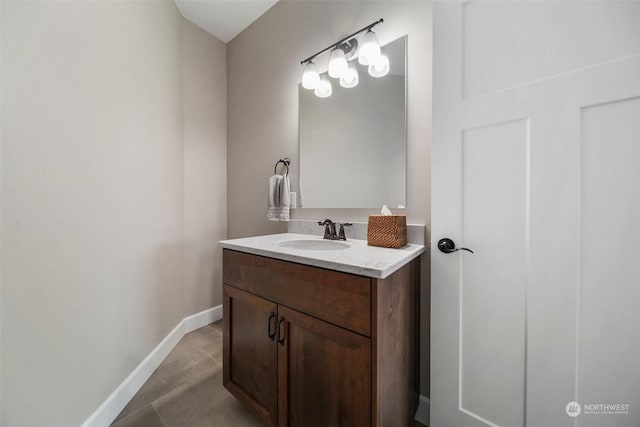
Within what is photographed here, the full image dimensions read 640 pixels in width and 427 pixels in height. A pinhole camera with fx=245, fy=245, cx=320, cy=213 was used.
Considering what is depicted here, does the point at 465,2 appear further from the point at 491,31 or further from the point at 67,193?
the point at 67,193

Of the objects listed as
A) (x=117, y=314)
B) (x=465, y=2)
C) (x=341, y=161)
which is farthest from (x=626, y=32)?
(x=117, y=314)

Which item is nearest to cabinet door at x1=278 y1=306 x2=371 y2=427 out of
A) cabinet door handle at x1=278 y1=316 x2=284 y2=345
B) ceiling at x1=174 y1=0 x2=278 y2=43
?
cabinet door handle at x1=278 y1=316 x2=284 y2=345

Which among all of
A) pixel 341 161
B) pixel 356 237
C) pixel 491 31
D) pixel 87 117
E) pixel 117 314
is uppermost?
pixel 491 31

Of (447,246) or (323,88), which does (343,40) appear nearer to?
(323,88)

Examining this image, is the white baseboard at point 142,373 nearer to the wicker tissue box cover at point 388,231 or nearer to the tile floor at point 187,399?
the tile floor at point 187,399

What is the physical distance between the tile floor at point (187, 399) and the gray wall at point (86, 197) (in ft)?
0.60

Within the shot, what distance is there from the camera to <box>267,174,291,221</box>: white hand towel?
1.79 meters

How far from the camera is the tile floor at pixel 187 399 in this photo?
1.24 meters

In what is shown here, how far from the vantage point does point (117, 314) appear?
1324mm

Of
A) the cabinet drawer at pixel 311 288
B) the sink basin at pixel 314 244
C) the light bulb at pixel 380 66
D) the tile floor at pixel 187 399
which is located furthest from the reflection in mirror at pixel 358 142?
the tile floor at pixel 187 399

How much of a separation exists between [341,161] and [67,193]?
4.46 ft

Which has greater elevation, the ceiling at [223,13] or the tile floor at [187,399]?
the ceiling at [223,13]

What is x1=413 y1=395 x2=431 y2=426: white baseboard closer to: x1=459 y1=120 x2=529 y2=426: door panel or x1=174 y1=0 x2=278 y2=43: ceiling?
x1=459 y1=120 x2=529 y2=426: door panel

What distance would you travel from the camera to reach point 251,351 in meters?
1.19
